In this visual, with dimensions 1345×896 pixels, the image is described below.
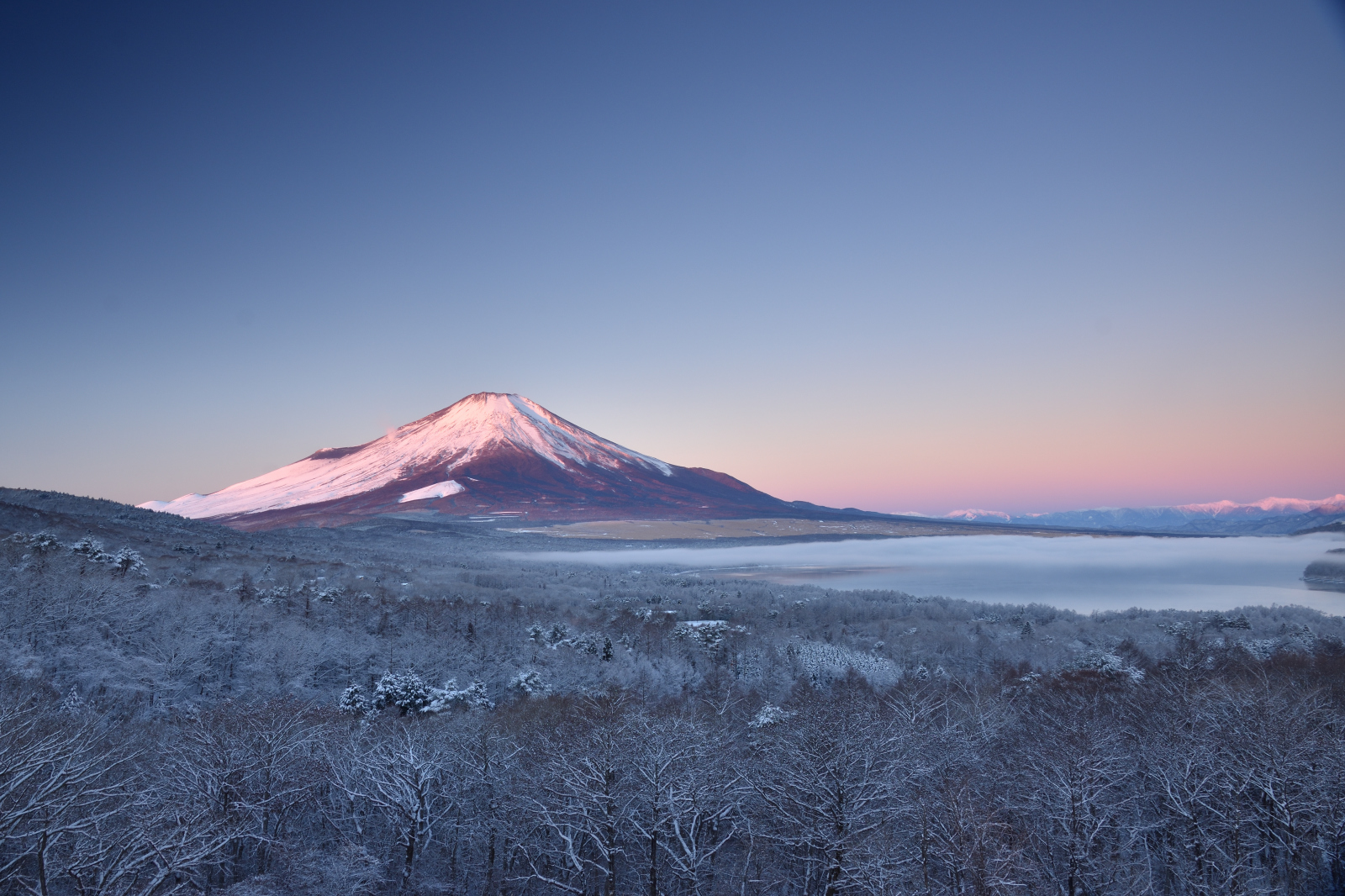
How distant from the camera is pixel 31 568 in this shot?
44.0m

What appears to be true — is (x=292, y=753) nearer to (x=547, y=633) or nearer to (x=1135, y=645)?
(x=547, y=633)

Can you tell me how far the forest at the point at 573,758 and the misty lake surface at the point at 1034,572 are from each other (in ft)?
181

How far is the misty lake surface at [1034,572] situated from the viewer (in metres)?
112

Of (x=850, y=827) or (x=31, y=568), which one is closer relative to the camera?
(x=850, y=827)

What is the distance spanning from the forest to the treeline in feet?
0.65

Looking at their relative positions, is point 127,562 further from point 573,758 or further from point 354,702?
point 573,758

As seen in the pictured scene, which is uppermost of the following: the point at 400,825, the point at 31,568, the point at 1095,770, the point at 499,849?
the point at 31,568

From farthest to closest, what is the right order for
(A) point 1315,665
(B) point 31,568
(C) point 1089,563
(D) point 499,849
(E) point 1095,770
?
(C) point 1089,563
(A) point 1315,665
(B) point 31,568
(D) point 499,849
(E) point 1095,770

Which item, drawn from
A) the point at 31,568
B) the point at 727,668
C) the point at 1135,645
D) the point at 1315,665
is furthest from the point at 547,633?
the point at 1315,665

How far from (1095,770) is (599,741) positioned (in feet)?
72.0

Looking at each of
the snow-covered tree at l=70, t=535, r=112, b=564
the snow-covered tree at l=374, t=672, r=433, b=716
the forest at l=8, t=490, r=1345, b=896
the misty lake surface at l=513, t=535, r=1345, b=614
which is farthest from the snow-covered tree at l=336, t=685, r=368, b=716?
the misty lake surface at l=513, t=535, r=1345, b=614

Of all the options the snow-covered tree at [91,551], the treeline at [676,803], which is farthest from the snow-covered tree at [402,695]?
the snow-covered tree at [91,551]

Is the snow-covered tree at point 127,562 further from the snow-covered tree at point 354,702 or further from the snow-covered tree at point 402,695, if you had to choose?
the snow-covered tree at point 402,695

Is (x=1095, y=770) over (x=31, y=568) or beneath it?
beneath
